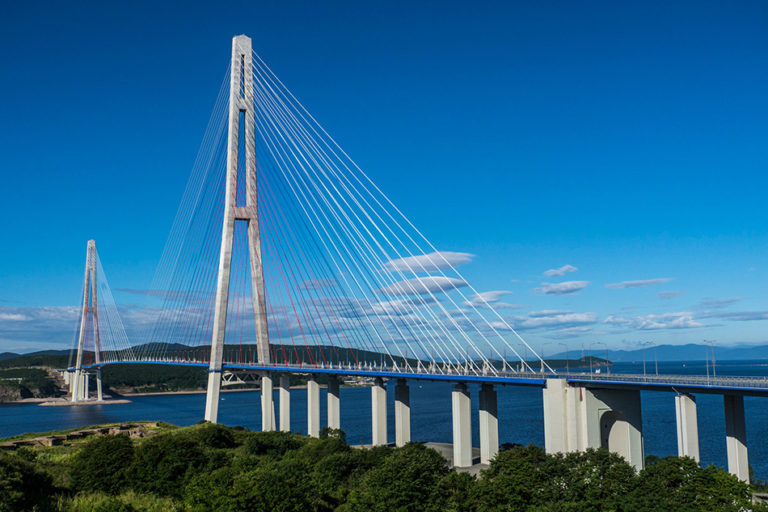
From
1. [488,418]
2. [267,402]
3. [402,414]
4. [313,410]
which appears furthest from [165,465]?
[267,402]

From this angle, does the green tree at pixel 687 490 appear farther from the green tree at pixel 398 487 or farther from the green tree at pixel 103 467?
the green tree at pixel 103 467

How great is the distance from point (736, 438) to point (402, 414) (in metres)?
21.7

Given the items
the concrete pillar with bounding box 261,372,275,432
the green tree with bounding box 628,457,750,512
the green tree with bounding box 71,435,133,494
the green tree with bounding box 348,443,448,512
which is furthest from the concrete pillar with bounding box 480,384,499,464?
the green tree with bounding box 71,435,133,494

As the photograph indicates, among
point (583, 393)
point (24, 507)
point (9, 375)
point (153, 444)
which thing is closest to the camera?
point (24, 507)

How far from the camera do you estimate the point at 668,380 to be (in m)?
30.5

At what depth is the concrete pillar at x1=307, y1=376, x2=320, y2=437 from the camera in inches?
1908

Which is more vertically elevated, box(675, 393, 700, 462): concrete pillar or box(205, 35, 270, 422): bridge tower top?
box(205, 35, 270, 422): bridge tower top

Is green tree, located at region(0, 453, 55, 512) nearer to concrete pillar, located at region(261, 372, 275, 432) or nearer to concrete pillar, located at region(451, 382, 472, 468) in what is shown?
concrete pillar, located at region(451, 382, 472, 468)

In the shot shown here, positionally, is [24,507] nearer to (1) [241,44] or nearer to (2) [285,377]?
(2) [285,377]

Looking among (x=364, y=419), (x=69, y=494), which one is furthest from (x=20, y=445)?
(x=364, y=419)

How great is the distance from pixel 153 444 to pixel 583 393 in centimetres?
2001

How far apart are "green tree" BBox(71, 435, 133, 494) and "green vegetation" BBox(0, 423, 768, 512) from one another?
0.12 ft

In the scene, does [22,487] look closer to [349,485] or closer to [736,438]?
[349,485]

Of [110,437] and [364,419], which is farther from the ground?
[110,437]
